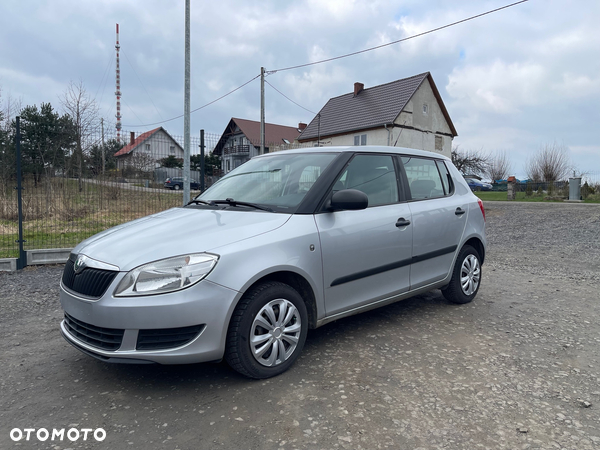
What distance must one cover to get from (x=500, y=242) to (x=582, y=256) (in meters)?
2.13

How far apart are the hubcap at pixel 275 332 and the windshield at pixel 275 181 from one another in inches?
31.7

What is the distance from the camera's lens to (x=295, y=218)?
3.34 m

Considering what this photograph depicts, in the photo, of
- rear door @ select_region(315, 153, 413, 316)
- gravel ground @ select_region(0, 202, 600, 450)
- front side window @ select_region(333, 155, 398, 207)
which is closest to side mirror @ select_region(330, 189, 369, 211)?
rear door @ select_region(315, 153, 413, 316)

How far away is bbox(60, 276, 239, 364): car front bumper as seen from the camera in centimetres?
271

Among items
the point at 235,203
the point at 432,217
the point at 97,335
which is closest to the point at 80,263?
the point at 97,335

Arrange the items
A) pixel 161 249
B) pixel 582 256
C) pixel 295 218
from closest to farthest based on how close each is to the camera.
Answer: pixel 161 249 → pixel 295 218 → pixel 582 256

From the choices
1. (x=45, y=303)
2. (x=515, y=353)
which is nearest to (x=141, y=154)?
(x=45, y=303)

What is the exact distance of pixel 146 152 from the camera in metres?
8.69

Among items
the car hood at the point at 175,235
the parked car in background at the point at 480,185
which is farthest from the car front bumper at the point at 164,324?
the parked car in background at the point at 480,185

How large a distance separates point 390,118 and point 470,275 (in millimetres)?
25748

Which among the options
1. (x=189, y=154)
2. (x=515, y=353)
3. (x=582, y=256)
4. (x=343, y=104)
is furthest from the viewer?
(x=343, y=104)

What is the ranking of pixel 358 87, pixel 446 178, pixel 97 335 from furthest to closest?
pixel 358 87
pixel 446 178
pixel 97 335

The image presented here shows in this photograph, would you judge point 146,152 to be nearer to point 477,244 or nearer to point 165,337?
point 477,244

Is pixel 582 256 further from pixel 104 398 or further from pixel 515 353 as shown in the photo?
pixel 104 398
